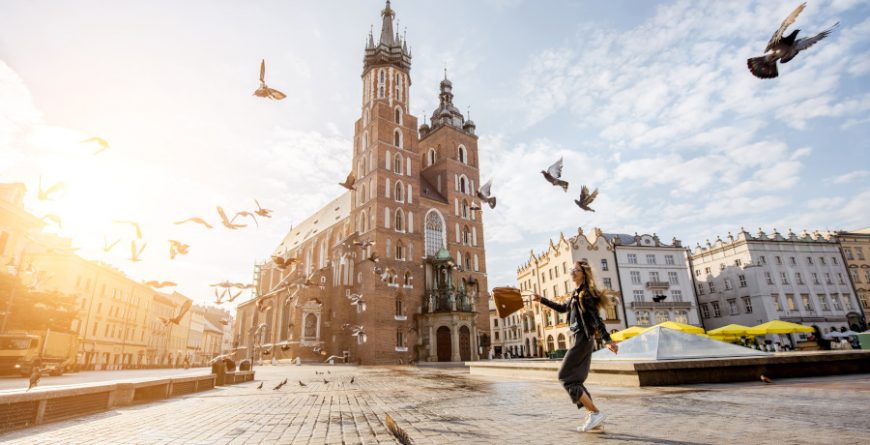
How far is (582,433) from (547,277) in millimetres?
50249

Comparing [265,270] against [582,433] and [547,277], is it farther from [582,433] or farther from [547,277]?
[582,433]

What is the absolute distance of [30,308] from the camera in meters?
20.7

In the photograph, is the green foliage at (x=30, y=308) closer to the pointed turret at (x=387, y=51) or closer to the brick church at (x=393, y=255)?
the brick church at (x=393, y=255)

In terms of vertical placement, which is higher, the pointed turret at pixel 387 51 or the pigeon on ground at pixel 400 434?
the pointed turret at pixel 387 51

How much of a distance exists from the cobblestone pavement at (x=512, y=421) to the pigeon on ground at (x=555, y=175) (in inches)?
215

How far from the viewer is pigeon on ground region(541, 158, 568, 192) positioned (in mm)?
10753

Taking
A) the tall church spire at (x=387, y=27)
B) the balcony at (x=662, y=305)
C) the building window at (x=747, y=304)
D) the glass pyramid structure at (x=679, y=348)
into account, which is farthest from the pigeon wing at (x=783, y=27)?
the building window at (x=747, y=304)

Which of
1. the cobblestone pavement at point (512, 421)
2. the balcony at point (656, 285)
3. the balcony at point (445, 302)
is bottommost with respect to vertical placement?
the cobblestone pavement at point (512, 421)

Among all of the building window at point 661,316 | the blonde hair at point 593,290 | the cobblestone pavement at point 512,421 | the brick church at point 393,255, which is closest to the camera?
the cobblestone pavement at point 512,421

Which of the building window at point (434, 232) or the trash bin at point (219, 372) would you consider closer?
the trash bin at point (219, 372)

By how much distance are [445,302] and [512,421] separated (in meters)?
35.3

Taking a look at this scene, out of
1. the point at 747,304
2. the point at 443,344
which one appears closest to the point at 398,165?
the point at 443,344

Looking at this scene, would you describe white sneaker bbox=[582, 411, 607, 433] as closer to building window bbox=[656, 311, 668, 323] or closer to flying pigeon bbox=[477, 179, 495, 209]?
flying pigeon bbox=[477, 179, 495, 209]

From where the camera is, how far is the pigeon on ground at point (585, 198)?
37.4 feet
